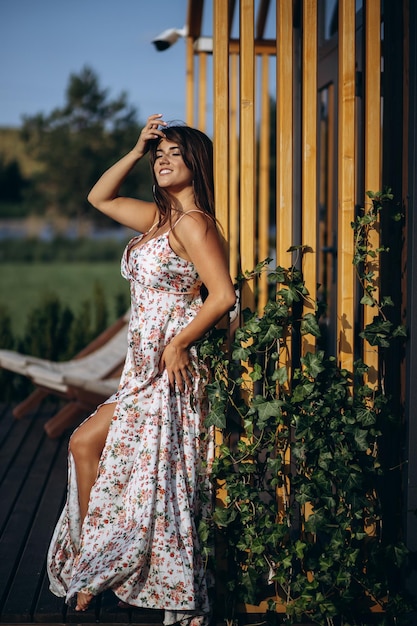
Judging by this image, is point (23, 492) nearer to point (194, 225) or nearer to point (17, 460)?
point (17, 460)

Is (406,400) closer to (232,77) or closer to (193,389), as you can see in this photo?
(193,389)

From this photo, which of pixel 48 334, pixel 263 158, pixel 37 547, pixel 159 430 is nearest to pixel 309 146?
pixel 159 430

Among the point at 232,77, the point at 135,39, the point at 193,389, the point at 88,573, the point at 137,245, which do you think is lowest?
the point at 88,573

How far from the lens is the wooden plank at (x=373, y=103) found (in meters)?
2.63

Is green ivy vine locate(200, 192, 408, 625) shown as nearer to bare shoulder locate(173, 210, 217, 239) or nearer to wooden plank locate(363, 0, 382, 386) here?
wooden plank locate(363, 0, 382, 386)

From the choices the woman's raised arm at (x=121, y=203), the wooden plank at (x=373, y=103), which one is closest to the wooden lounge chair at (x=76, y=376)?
the woman's raised arm at (x=121, y=203)

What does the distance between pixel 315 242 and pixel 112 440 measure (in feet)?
3.27

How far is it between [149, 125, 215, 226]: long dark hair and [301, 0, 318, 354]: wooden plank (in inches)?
13.2

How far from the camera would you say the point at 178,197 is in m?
2.82

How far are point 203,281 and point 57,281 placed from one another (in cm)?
2318

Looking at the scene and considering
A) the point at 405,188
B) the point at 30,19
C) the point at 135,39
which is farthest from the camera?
the point at 30,19

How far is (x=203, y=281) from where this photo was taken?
8.59ft

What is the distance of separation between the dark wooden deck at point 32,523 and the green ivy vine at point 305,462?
495mm

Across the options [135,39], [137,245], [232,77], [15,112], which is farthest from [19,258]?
A: [137,245]
